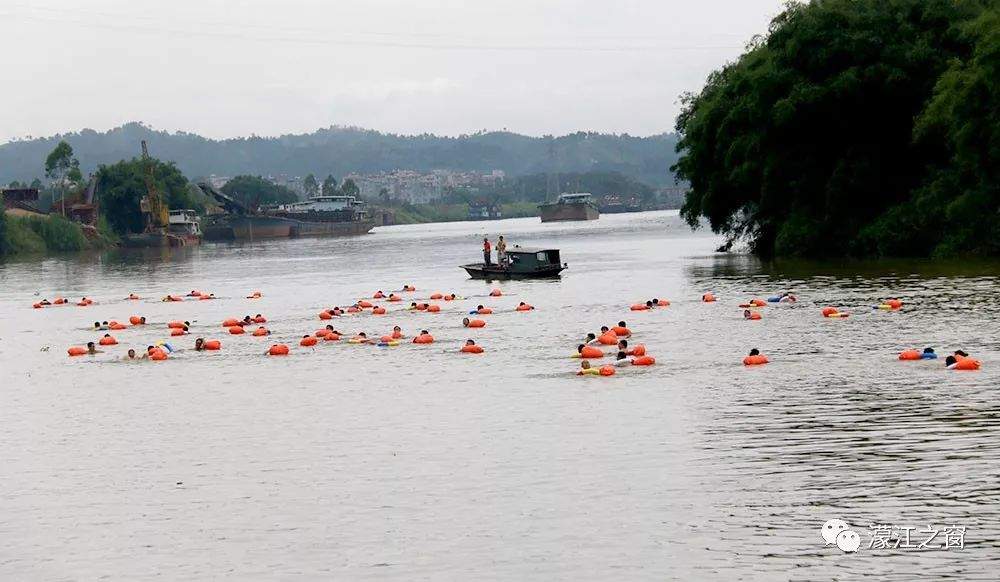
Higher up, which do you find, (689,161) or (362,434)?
(689,161)

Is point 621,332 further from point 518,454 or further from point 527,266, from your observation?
point 527,266

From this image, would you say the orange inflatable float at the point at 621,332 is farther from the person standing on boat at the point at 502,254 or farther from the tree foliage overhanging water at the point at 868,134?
the person standing on boat at the point at 502,254

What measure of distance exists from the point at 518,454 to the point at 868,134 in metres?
65.1

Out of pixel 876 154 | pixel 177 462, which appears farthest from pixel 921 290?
pixel 177 462

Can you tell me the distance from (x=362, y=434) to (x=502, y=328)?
24.6 m

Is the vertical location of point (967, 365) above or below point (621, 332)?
above

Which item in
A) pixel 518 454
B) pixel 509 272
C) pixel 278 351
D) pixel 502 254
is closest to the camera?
pixel 518 454

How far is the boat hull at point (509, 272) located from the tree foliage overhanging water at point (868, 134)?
1408 cm

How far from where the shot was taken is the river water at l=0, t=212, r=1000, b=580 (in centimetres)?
2150

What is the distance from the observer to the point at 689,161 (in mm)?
102438

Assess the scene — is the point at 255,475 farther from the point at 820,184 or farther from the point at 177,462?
the point at 820,184

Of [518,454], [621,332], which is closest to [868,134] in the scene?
[621,332]

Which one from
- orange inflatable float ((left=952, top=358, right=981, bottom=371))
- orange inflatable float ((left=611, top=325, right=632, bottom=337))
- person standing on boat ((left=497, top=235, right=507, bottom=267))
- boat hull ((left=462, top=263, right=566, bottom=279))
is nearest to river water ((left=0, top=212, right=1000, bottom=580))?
orange inflatable float ((left=952, top=358, right=981, bottom=371))

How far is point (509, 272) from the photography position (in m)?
89.2
